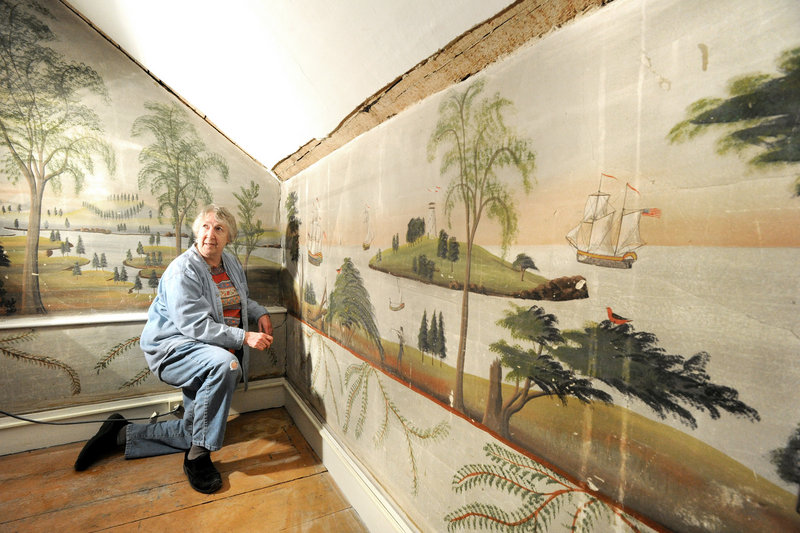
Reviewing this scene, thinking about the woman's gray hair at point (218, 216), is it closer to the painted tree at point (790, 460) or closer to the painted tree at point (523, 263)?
the painted tree at point (523, 263)

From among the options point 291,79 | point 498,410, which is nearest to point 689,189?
point 498,410

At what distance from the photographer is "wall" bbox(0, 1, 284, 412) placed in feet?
6.75

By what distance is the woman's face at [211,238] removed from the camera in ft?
6.84

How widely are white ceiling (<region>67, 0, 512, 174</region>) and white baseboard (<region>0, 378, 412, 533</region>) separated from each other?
154cm

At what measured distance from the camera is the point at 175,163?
2422 millimetres

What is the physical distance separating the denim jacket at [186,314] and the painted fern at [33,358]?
631 millimetres

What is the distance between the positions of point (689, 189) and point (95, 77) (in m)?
2.97

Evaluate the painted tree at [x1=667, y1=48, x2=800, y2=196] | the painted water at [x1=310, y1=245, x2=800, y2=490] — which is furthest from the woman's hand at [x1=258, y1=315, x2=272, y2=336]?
the painted tree at [x1=667, y1=48, x2=800, y2=196]

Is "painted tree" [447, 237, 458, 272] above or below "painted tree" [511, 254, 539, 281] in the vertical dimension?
above

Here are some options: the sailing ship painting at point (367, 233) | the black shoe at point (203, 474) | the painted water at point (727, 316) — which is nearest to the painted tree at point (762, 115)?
the painted water at point (727, 316)

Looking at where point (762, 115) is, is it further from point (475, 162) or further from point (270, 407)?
point (270, 407)

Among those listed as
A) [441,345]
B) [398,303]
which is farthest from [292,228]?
[441,345]

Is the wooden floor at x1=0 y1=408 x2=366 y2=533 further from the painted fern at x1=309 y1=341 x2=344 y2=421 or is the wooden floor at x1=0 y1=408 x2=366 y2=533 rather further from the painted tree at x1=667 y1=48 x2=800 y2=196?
the painted tree at x1=667 y1=48 x2=800 y2=196

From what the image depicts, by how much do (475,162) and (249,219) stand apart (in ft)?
7.13
